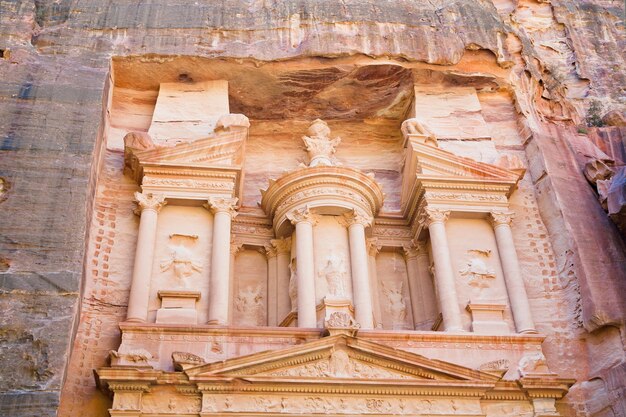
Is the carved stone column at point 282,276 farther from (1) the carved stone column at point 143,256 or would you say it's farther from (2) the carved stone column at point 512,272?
(2) the carved stone column at point 512,272

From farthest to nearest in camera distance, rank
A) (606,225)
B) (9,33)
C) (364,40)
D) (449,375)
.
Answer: (364,40) < (9,33) < (606,225) < (449,375)

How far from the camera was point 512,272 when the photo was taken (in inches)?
472

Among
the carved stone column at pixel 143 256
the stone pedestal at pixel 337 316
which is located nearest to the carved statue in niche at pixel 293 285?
the stone pedestal at pixel 337 316

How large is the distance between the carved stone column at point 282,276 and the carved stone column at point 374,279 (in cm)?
138

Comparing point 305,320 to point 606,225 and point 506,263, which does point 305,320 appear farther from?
point 606,225

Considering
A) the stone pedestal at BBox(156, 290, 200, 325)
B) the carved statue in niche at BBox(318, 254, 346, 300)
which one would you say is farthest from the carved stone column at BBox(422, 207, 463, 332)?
the stone pedestal at BBox(156, 290, 200, 325)

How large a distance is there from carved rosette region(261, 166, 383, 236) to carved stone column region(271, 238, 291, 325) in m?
0.22

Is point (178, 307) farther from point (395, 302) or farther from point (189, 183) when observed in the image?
point (395, 302)

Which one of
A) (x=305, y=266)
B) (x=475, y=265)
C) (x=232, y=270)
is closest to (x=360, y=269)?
(x=305, y=266)

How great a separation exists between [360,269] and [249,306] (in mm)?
2052

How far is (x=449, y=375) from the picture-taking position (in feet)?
32.9

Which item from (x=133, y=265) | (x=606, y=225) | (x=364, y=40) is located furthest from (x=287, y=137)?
(x=606, y=225)

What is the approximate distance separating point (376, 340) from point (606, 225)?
14.7 ft

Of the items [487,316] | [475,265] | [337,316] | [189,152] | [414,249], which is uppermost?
[189,152]
